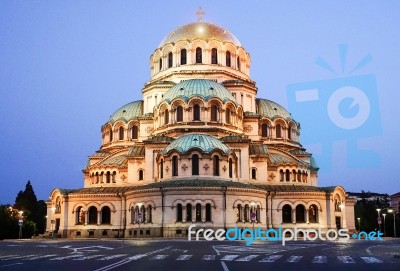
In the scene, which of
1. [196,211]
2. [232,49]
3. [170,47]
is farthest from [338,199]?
[170,47]

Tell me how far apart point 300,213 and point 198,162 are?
43.9ft

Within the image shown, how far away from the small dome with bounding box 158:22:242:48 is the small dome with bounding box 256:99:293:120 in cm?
823

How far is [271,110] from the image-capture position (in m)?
69.4

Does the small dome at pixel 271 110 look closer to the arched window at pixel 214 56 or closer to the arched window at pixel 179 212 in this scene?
the arched window at pixel 214 56

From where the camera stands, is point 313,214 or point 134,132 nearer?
point 313,214

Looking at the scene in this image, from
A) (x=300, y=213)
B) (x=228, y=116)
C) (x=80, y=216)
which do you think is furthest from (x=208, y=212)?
(x=80, y=216)

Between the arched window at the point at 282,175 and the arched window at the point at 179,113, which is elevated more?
the arched window at the point at 179,113

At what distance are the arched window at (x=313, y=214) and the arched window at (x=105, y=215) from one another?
21.4 m

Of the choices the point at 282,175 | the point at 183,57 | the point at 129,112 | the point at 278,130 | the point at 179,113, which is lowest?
the point at 282,175

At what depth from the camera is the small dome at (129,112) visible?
68.2 metres

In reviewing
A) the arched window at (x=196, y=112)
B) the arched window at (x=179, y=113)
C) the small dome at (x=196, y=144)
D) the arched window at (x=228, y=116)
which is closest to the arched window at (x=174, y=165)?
the small dome at (x=196, y=144)

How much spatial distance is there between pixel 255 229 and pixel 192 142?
10633 mm

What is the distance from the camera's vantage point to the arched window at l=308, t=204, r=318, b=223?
197ft

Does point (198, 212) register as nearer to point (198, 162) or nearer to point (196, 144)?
point (198, 162)
